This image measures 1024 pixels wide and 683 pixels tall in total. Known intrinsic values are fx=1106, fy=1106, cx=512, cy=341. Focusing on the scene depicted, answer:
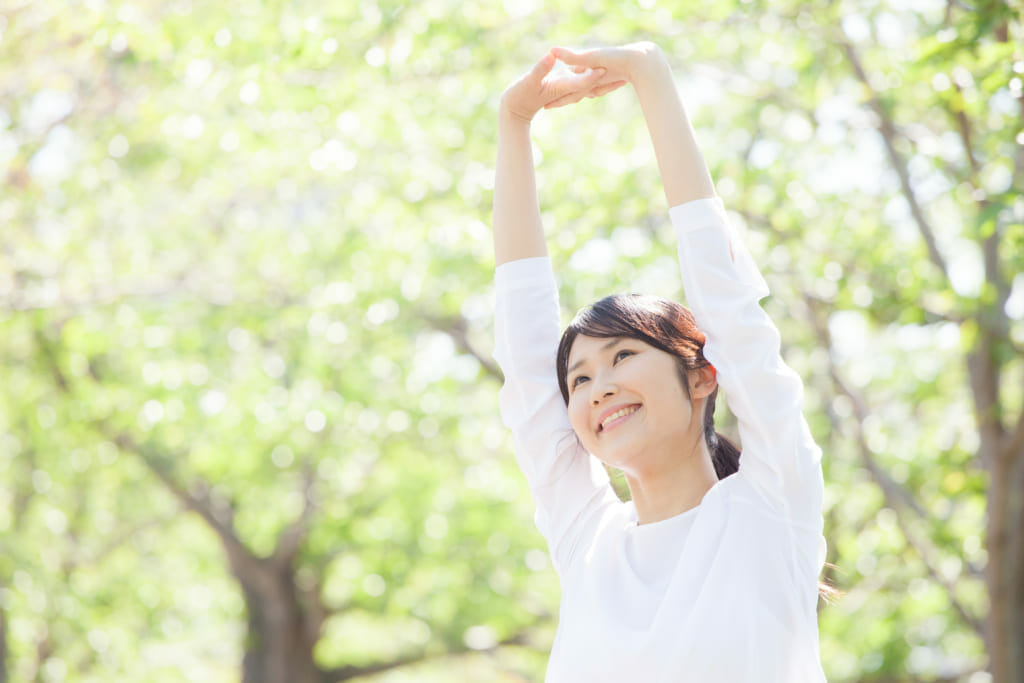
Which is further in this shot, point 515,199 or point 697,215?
point 515,199

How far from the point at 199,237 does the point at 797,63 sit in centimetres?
502

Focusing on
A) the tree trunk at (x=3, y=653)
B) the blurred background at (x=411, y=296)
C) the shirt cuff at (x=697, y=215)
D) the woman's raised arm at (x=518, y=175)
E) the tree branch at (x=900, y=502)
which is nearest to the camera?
the shirt cuff at (x=697, y=215)

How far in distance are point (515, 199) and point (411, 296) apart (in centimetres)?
477

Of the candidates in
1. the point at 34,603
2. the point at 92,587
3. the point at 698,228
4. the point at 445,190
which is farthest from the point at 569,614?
the point at 92,587

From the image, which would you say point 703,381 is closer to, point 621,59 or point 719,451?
point 719,451

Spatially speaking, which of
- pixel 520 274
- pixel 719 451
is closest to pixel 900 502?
pixel 719 451

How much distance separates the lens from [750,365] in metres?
1.61

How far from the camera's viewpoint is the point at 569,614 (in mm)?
1762

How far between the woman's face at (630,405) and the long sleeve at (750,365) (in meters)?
0.10

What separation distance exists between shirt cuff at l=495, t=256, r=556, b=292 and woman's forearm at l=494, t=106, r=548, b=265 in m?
0.01

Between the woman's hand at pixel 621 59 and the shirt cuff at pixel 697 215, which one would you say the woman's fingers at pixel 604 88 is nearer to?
the woman's hand at pixel 621 59

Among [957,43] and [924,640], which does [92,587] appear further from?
[957,43]

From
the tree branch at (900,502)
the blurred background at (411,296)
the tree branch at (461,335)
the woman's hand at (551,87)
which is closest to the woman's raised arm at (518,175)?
the woman's hand at (551,87)

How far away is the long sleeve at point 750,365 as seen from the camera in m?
1.60
